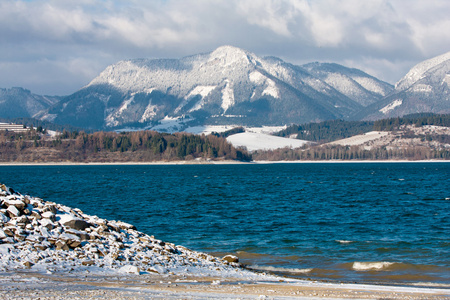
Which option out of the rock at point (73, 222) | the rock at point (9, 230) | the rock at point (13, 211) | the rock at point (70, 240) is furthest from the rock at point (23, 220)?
the rock at point (70, 240)

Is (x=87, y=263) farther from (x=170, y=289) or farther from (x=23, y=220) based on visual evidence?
(x=170, y=289)

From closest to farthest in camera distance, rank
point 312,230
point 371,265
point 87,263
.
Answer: point 87,263 → point 371,265 → point 312,230

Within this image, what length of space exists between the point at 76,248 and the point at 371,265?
19618 millimetres

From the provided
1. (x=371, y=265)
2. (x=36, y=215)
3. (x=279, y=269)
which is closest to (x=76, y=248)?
(x=36, y=215)

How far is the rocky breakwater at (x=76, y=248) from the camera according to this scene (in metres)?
25.5

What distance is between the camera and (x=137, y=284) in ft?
75.2

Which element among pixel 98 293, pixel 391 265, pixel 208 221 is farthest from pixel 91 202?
pixel 98 293

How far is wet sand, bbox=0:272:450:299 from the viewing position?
2003 cm

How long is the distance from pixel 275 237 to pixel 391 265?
43.9 ft

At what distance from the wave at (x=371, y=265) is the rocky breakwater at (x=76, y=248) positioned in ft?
28.1

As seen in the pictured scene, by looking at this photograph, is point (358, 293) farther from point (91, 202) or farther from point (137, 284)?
point (91, 202)

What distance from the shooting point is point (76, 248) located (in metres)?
27.4

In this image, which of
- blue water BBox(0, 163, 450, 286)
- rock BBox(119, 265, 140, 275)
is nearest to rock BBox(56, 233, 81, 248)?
rock BBox(119, 265, 140, 275)

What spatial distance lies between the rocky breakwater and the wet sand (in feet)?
5.81
